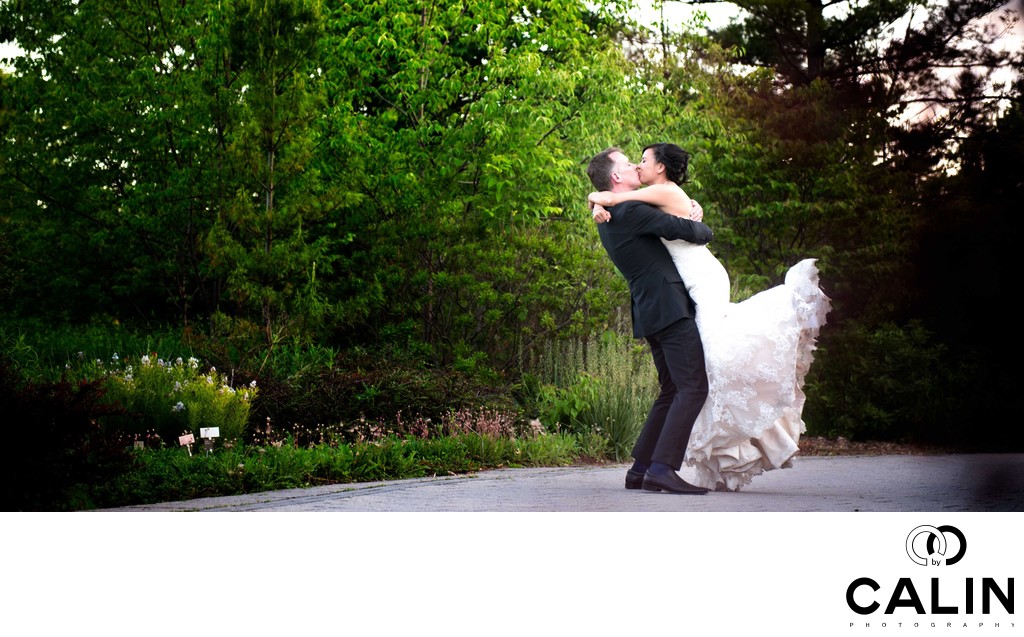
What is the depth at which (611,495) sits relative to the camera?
18.1ft

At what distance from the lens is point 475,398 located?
854 cm

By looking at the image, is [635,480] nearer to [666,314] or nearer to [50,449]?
[666,314]

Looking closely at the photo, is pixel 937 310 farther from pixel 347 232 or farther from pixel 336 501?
pixel 336 501

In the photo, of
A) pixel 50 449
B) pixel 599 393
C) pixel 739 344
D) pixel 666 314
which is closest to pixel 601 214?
pixel 666 314

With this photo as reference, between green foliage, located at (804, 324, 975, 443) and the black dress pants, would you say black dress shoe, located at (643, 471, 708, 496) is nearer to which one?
the black dress pants

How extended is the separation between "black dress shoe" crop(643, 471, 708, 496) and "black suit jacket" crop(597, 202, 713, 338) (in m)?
0.71

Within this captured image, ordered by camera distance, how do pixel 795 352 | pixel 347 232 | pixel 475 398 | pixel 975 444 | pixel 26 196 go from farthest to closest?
pixel 26 196 < pixel 347 232 < pixel 975 444 < pixel 475 398 < pixel 795 352

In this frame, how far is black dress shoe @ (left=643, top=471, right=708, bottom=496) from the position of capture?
208 inches

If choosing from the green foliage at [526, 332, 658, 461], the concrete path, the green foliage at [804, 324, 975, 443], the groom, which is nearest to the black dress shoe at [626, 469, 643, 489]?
the concrete path

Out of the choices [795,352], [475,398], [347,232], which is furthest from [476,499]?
[347,232]

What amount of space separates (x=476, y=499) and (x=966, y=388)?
7546mm
